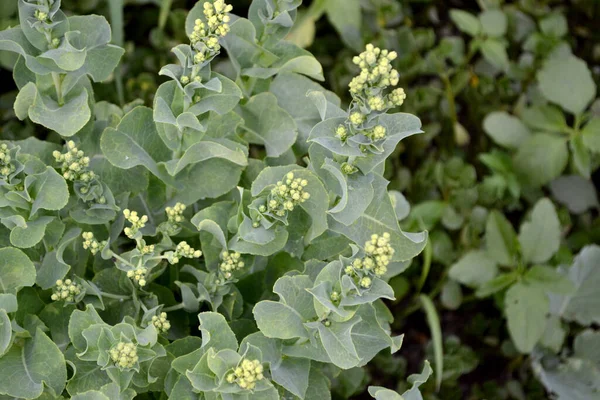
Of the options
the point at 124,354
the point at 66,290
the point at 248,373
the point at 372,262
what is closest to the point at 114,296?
the point at 66,290

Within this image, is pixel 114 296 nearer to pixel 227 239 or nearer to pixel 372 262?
pixel 227 239

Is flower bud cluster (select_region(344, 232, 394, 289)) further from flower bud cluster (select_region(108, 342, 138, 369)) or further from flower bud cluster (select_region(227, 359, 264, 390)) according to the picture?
flower bud cluster (select_region(108, 342, 138, 369))

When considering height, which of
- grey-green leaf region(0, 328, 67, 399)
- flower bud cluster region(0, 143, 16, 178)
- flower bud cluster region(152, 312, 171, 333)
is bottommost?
grey-green leaf region(0, 328, 67, 399)

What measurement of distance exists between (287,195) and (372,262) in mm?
141

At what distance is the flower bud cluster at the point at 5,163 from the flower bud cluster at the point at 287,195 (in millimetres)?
312

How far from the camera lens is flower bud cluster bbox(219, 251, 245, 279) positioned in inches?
36.3

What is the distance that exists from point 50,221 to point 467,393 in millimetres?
1154

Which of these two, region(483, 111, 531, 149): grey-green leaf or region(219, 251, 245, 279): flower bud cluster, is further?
region(483, 111, 531, 149): grey-green leaf

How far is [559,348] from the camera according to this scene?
1.61 m

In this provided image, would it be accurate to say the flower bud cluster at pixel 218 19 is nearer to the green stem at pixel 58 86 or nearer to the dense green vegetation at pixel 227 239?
the dense green vegetation at pixel 227 239

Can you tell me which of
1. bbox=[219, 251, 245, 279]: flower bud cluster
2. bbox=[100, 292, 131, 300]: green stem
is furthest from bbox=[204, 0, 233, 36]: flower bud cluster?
bbox=[100, 292, 131, 300]: green stem

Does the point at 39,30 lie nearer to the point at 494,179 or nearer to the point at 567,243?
the point at 494,179

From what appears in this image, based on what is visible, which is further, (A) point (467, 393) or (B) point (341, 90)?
(B) point (341, 90)

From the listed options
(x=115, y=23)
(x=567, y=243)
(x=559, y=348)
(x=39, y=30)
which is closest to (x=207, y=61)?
(x=39, y=30)
